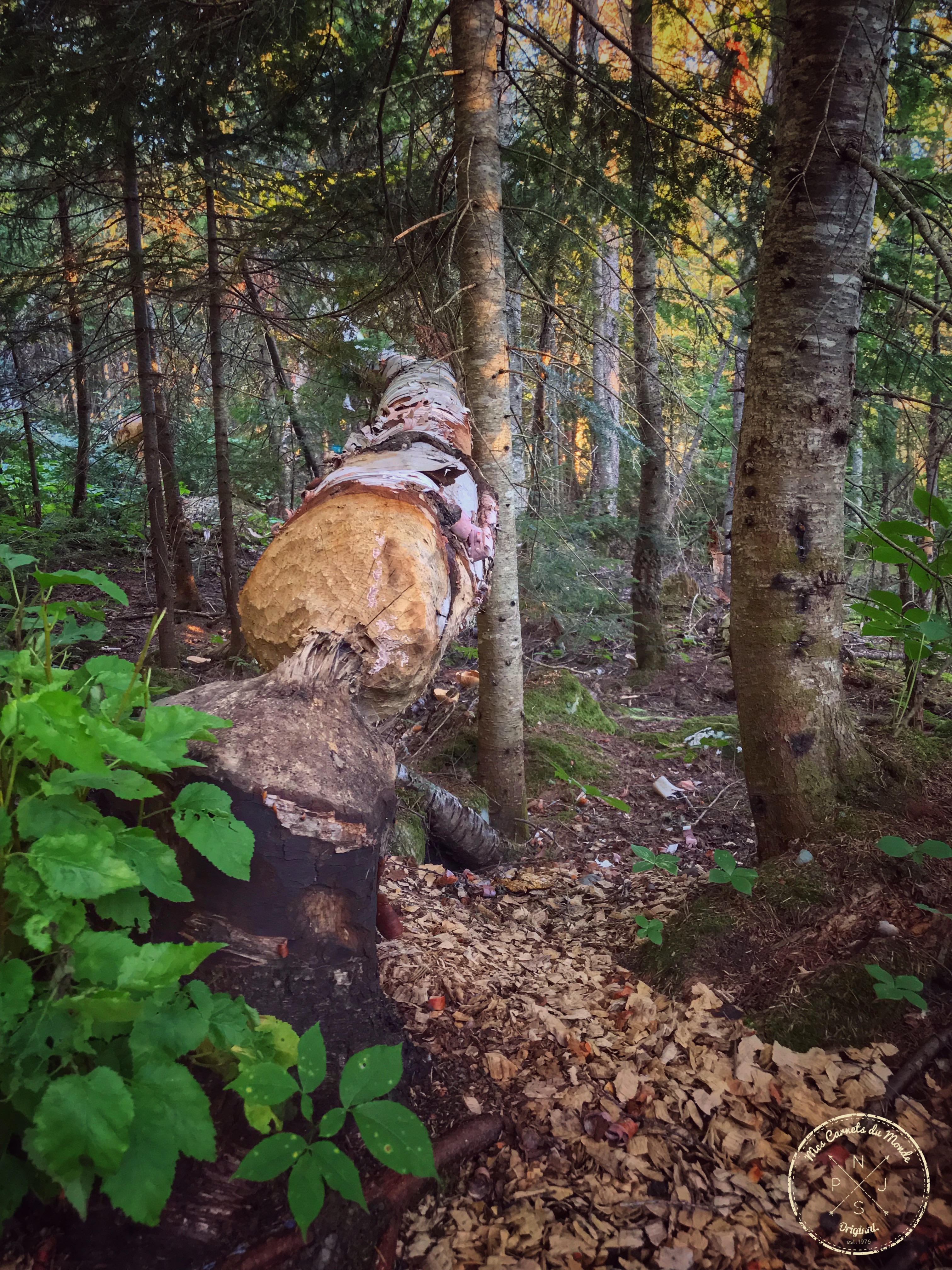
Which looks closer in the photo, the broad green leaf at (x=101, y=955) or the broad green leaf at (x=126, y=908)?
the broad green leaf at (x=101, y=955)

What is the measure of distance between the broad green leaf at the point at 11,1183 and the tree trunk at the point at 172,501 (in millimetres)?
5713

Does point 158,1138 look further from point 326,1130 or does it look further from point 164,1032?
point 326,1130

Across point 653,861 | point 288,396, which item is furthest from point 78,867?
point 288,396

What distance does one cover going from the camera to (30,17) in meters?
4.36

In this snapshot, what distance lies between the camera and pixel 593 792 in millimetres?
4938

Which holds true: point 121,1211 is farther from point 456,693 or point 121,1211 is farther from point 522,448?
point 522,448

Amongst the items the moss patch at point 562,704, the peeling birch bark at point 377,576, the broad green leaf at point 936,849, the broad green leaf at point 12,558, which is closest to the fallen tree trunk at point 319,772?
the peeling birch bark at point 377,576

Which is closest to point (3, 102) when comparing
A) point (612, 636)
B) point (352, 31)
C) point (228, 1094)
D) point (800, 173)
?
point (352, 31)

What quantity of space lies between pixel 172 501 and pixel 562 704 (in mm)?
4928

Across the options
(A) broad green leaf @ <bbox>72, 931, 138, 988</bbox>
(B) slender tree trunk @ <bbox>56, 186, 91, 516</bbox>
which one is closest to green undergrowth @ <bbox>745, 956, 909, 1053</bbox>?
(A) broad green leaf @ <bbox>72, 931, 138, 988</bbox>

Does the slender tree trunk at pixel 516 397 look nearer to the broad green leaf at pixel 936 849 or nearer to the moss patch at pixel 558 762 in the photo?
the moss patch at pixel 558 762

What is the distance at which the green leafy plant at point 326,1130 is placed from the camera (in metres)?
1.09

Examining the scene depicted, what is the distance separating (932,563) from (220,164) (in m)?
6.97

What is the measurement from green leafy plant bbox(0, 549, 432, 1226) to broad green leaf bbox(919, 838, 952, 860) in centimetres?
183
